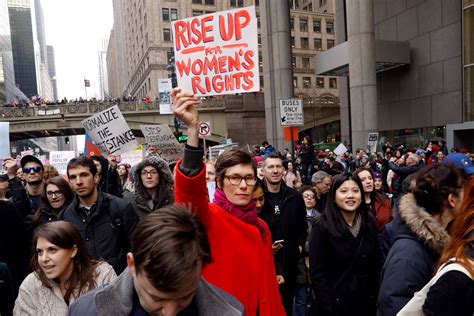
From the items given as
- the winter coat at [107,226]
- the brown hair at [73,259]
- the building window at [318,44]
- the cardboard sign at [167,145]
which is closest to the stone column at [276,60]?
the cardboard sign at [167,145]

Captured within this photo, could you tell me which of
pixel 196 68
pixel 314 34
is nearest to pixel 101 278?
pixel 196 68

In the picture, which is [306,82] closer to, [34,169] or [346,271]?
[34,169]

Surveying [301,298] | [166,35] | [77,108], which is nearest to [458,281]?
[301,298]

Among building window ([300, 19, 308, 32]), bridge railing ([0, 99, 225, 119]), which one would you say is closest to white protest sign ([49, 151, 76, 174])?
bridge railing ([0, 99, 225, 119])

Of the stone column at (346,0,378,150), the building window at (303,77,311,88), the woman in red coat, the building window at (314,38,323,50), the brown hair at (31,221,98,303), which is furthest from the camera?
the building window at (314,38,323,50)

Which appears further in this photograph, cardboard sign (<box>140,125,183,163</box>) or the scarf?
cardboard sign (<box>140,125,183,163</box>)

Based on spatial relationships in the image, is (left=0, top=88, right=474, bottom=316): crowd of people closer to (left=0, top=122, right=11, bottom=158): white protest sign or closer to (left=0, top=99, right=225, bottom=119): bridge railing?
(left=0, top=122, right=11, bottom=158): white protest sign

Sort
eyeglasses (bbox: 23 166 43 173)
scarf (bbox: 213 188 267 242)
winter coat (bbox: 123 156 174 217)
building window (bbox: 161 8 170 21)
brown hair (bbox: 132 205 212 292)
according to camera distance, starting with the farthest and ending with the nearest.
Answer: building window (bbox: 161 8 170 21) < eyeglasses (bbox: 23 166 43 173) < winter coat (bbox: 123 156 174 217) < scarf (bbox: 213 188 267 242) < brown hair (bbox: 132 205 212 292)

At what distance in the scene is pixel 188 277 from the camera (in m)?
1.28

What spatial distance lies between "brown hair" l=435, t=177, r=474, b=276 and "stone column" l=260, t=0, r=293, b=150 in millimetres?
20679

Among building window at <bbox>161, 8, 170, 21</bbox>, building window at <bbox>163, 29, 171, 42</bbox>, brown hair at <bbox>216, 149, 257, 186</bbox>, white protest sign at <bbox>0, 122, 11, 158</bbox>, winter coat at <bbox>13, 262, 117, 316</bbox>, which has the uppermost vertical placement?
building window at <bbox>161, 8, 170, 21</bbox>

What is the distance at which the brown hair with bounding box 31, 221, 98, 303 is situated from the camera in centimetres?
266

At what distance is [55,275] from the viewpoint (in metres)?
2.62

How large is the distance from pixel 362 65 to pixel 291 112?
9.18 m
